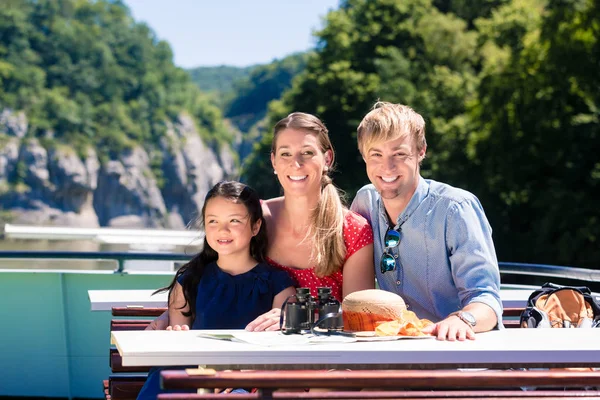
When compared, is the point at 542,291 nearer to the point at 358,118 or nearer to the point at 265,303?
the point at 265,303

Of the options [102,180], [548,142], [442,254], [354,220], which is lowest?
[102,180]

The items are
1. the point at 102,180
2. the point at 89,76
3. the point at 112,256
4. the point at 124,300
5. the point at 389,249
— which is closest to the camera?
the point at 389,249

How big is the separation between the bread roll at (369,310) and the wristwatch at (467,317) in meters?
0.18

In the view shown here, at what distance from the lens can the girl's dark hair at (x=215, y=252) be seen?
3.62 meters

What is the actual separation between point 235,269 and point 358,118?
33.3 metres

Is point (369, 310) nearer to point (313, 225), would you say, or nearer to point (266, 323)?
point (266, 323)

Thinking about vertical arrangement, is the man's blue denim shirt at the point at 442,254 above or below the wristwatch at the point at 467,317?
above

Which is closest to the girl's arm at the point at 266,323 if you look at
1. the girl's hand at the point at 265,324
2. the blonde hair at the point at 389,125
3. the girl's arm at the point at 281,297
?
the girl's hand at the point at 265,324

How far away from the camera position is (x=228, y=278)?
3631 millimetres

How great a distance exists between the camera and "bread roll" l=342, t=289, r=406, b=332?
9.66 feet

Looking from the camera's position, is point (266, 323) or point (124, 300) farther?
point (124, 300)

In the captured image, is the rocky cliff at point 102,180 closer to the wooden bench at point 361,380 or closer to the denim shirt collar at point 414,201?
the denim shirt collar at point 414,201

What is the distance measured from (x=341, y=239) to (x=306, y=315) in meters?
0.67

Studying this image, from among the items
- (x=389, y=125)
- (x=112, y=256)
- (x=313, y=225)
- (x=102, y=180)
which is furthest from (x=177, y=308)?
(x=102, y=180)
